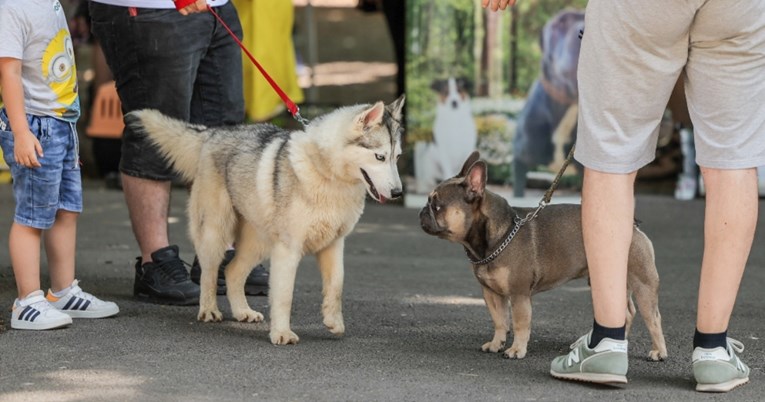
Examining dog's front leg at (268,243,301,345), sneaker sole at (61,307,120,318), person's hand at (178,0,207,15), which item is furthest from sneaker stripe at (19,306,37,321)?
person's hand at (178,0,207,15)

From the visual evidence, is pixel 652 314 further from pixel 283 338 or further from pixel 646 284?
pixel 283 338

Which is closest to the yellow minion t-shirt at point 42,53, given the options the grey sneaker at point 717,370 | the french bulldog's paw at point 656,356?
the french bulldog's paw at point 656,356

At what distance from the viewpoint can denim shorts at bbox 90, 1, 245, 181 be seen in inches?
225

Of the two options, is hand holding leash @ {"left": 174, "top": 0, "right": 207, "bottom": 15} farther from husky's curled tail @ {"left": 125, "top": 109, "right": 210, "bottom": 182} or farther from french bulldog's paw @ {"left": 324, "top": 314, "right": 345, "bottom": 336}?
french bulldog's paw @ {"left": 324, "top": 314, "right": 345, "bottom": 336}

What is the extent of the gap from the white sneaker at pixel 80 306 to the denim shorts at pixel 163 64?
2.41ft

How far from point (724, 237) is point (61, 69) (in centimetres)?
275

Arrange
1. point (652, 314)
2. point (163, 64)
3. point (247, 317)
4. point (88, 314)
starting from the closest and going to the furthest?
point (652, 314), point (88, 314), point (247, 317), point (163, 64)

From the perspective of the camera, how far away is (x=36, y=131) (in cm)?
514

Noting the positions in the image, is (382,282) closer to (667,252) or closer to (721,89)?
(667,252)

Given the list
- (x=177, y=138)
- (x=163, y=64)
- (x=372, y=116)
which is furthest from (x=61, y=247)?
(x=372, y=116)

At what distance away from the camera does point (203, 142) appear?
5562 millimetres

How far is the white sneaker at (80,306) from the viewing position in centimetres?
539

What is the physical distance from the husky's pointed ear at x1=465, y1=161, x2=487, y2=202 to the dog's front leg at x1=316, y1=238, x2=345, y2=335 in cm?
63

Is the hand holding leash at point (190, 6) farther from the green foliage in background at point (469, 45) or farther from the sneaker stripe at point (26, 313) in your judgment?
the green foliage in background at point (469, 45)
